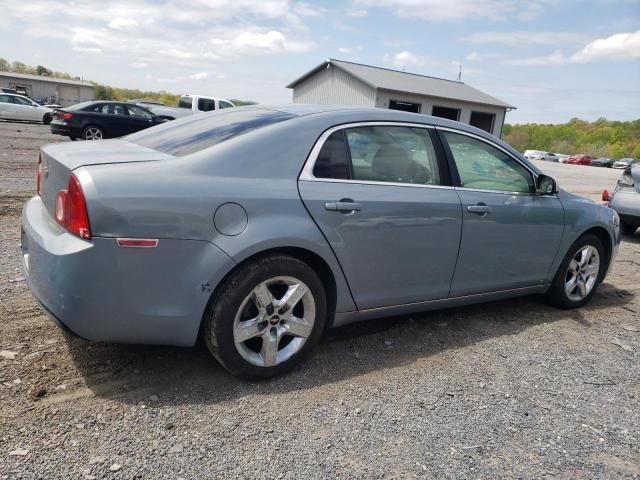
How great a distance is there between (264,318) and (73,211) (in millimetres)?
1128

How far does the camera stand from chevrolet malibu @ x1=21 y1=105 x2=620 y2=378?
103 inches

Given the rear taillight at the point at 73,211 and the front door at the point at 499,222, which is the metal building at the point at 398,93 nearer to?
the front door at the point at 499,222

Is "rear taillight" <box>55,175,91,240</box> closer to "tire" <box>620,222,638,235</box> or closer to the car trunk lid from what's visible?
the car trunk lid

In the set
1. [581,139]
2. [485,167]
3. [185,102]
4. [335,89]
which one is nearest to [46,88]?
[335,89]

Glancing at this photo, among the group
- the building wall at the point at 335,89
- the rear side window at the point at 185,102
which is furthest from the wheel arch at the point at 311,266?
the building wall at the point at 335,89

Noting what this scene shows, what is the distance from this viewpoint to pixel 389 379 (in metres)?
3.26

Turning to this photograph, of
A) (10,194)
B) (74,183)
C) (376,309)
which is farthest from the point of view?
(10,194)

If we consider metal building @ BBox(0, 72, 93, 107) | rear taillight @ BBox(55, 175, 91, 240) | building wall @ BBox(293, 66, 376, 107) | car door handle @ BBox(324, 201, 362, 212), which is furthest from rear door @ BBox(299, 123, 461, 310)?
metal building @ BBox(0, 72, 93, 107)

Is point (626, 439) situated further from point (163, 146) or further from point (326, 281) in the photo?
point (163, 146)

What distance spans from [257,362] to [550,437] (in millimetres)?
1622

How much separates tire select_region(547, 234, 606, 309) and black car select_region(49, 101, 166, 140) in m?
15.8

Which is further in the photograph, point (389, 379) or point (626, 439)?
point (389, 379)

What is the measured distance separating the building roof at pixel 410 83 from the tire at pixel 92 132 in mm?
15505

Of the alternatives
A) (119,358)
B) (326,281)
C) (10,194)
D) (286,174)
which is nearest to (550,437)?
(326,281)
